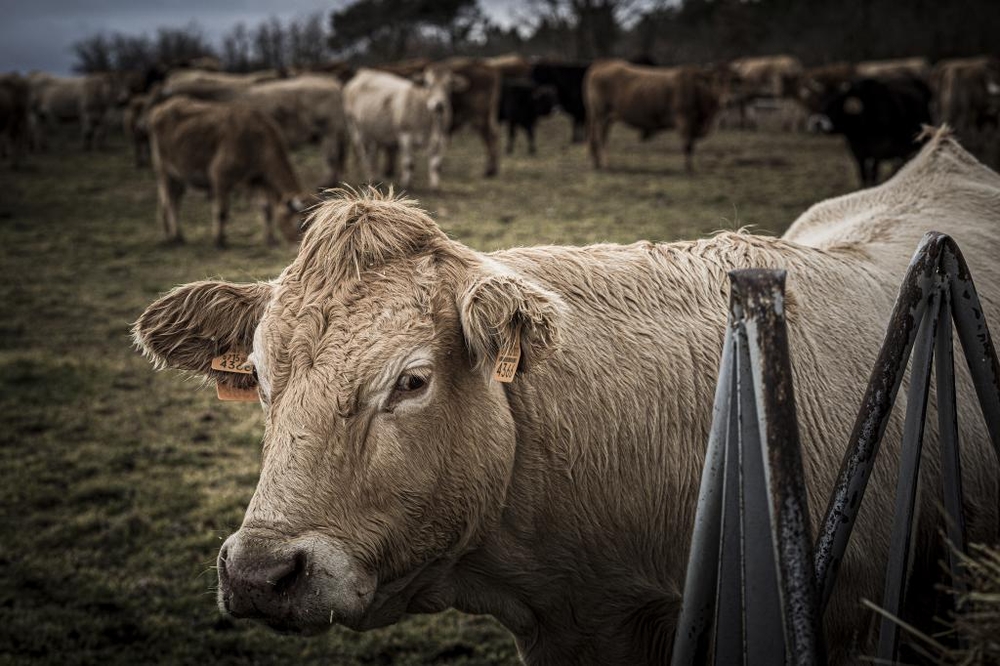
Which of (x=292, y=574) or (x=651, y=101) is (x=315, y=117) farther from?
(x=292, y=574)

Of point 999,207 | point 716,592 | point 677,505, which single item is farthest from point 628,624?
point 999,207

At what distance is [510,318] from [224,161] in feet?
35.8

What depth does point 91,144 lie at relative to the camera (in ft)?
80.0

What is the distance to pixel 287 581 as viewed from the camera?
6.29ft

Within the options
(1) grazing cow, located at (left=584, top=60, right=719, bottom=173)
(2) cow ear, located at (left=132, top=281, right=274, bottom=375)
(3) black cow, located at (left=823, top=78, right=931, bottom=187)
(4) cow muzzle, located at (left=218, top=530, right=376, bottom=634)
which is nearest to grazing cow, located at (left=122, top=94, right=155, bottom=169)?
(1) grazing cow, located at (left=584, top=60, right=719, bottom=173)

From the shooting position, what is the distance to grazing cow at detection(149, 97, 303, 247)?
39.0 ft

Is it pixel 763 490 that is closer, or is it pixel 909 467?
pixel 763 490

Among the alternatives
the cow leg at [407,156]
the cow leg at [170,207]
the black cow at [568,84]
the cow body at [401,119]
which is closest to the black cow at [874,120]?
the cow body at [401,119]

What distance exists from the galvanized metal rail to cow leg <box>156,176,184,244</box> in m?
12.0

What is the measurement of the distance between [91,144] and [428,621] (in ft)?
81.8

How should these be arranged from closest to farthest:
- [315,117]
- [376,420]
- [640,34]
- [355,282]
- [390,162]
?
[376,420] → [355,282] → [315,117] → [390,162] → [640,34]

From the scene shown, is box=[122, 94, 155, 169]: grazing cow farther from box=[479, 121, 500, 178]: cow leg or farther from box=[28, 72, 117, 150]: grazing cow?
box=[479, 121, 500, 178]: cow leg

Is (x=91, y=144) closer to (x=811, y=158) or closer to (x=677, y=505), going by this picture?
(x=811, y=158)

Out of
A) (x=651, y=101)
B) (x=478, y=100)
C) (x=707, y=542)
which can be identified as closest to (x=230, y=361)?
(x=707, y=542)
